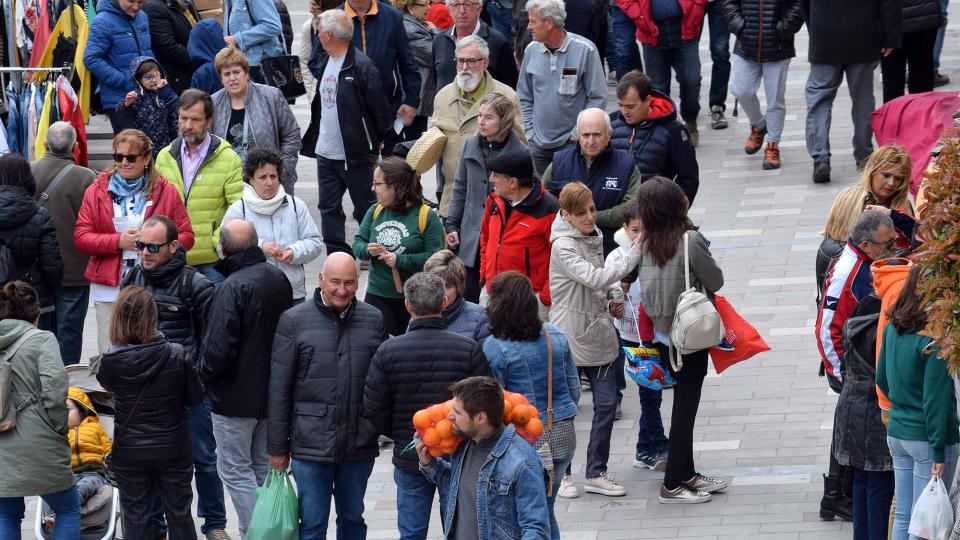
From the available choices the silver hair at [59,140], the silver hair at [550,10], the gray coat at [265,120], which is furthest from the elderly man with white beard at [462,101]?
the silver hair at [59,140]

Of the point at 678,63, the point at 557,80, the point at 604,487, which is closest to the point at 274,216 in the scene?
the point at 604,487

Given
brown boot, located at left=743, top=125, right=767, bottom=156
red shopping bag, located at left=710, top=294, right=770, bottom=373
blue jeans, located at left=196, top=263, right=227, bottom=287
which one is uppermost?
red shopping bag, located at left=710, top=294, right=770, bottom=373

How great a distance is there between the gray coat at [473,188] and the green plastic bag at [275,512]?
2.69 meters

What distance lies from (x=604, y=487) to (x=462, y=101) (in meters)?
3.25

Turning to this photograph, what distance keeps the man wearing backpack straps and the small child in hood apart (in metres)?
4.02

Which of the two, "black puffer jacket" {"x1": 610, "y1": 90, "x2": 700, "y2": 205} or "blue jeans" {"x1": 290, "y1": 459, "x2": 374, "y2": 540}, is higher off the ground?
"black puffer jacket" {"x1": 610, "y1": 90, "x2": 700, "y2": 205}

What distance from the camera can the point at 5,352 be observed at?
8.55m

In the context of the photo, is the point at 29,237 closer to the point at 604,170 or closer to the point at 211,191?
the point at 211,191

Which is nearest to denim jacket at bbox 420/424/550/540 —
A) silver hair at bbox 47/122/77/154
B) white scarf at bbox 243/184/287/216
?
white scarf at bbox 243/184/287/216

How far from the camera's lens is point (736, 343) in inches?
359

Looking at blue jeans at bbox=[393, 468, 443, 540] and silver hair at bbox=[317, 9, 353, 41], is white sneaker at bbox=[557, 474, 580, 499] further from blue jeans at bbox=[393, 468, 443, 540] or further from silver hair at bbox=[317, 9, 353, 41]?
silver hair at bbox=[317, 9, 353, 41]

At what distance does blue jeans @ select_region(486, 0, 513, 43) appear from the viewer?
16.7m

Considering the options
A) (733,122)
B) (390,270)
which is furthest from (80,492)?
(733,122)

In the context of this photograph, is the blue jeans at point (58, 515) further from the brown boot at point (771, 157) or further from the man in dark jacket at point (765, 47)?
the brown boot at point (771, 157)
